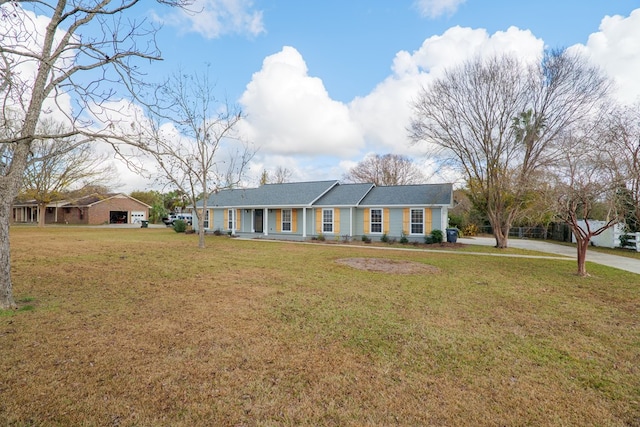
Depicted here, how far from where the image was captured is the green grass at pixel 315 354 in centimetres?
284

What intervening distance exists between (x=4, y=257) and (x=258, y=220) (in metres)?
19.4

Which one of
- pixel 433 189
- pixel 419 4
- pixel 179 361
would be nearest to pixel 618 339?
pixel 179 361

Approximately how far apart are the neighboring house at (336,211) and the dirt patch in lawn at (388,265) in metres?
7.98

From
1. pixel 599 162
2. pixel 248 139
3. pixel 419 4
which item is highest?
pixel 419 4

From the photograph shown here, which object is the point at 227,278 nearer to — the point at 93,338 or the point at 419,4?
the point at 93,338

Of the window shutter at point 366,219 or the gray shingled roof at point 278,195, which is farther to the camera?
the gray shingled roof at point 278,195

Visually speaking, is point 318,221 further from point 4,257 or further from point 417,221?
point 4,257

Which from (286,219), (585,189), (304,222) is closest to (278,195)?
(286,219)

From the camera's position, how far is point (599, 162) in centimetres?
896

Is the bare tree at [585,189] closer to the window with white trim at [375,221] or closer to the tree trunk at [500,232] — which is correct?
the tree trunk at [500,232]

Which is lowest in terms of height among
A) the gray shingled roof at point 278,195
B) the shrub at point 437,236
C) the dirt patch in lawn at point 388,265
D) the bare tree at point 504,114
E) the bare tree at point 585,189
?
the dirt patch in lawn at point 388,265

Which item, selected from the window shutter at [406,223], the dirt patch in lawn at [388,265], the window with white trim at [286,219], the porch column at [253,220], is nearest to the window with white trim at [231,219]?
the porch column at [253,220]

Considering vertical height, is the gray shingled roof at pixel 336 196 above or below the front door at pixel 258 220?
above

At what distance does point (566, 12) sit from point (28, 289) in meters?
17.4
